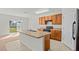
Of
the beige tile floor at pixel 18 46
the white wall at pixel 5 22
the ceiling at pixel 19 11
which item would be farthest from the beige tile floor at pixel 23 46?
the ceiling at pixel 19 11

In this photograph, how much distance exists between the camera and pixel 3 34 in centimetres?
161

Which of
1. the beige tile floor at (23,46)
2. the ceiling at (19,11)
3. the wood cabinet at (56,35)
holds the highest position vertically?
the ceiling at (19,11)

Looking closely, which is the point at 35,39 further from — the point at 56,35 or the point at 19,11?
the point at 19,11

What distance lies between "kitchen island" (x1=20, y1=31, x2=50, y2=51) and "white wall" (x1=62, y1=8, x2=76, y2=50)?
30 cm

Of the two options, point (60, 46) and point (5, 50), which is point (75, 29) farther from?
point (5, 50)

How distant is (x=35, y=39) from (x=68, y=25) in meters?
0.64

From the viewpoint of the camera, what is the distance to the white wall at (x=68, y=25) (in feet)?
5.05

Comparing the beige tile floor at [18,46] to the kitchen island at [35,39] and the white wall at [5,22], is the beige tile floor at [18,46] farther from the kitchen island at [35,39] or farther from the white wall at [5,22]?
the white wall at [5,22]

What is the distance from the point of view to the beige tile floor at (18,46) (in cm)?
158

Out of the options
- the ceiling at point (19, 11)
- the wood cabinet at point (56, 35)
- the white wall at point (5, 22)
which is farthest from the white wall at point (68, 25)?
the white wall at point (5, 22)

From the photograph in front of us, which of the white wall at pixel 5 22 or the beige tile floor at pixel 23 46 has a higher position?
the white wall at pixel 5 22

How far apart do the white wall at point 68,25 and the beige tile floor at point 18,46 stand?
0.32 feet
